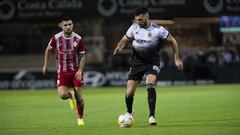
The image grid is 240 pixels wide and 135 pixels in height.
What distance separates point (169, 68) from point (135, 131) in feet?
79.8

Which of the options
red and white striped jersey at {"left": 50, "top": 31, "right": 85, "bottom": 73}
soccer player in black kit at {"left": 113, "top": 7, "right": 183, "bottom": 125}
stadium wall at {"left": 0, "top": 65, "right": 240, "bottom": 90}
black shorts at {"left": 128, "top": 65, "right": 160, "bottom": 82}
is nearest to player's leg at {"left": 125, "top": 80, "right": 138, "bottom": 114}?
soccer player in black kit at {"left": 113, "top": 7, "right": 183, "bottom": 125}

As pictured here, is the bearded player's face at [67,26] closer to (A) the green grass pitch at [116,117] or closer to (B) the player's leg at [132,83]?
(B) the player's leg at [132,83]

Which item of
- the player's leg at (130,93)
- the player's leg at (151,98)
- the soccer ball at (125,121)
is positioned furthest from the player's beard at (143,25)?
the soccer ball at (125,121)

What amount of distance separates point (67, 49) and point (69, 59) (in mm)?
233

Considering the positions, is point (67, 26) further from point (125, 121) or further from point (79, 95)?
point (125, 121)

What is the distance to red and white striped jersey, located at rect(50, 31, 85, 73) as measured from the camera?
15125mm

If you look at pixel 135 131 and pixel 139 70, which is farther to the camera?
pixel 139 70

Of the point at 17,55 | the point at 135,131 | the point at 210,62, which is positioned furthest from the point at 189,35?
the point at 135,131

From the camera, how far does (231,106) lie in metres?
19.9

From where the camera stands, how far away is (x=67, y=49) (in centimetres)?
1514

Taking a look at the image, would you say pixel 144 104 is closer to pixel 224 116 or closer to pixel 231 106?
pixel 231 106

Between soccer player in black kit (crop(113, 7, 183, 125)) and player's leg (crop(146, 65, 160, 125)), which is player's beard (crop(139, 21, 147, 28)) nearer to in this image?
soccer player in black kit (crop(113, 7, 183, 125))

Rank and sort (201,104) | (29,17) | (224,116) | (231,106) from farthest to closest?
(29,17), (201,104), (231,106), (224,116)

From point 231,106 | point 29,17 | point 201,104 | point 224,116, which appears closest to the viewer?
point 224,116
